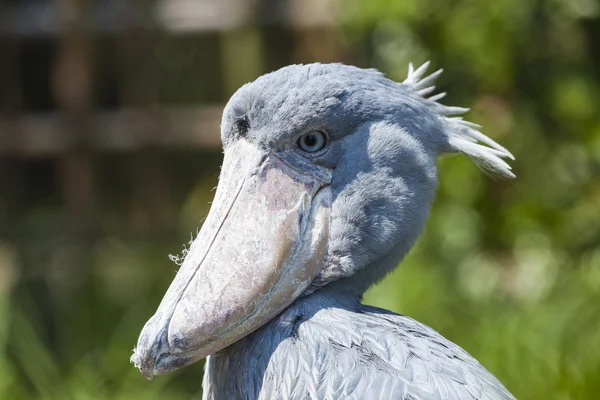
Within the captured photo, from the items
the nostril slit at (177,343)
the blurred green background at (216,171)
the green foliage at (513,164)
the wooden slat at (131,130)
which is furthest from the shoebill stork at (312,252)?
the wooden slat at (131,130)

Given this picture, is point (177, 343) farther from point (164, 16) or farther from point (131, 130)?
point (164, 16)

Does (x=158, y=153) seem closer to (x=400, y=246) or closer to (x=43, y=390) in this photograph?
(x=43, y=390)

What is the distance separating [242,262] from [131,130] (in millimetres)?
4215

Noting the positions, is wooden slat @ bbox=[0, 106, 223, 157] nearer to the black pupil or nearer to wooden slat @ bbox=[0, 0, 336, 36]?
wooden slat @ bbox=[0, 0, 336, 36]

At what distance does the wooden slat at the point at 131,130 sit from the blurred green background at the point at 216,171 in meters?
0.01

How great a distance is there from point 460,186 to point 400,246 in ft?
8.07

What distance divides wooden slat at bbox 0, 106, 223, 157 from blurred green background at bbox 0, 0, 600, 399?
0.04 feet

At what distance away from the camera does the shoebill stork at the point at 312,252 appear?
189 cm

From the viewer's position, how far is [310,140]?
6.72 feet

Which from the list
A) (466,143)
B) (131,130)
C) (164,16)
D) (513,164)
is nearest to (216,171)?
(131,130)

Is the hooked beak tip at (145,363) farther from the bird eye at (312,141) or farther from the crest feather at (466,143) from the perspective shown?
the crest feather at (466,143)

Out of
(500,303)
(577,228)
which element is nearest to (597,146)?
(577,228)

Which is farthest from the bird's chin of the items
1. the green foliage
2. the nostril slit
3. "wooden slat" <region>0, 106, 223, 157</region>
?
"wooden slat" <region>0, 106, 223, 157</region>

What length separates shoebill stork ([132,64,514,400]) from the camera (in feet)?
6.20
